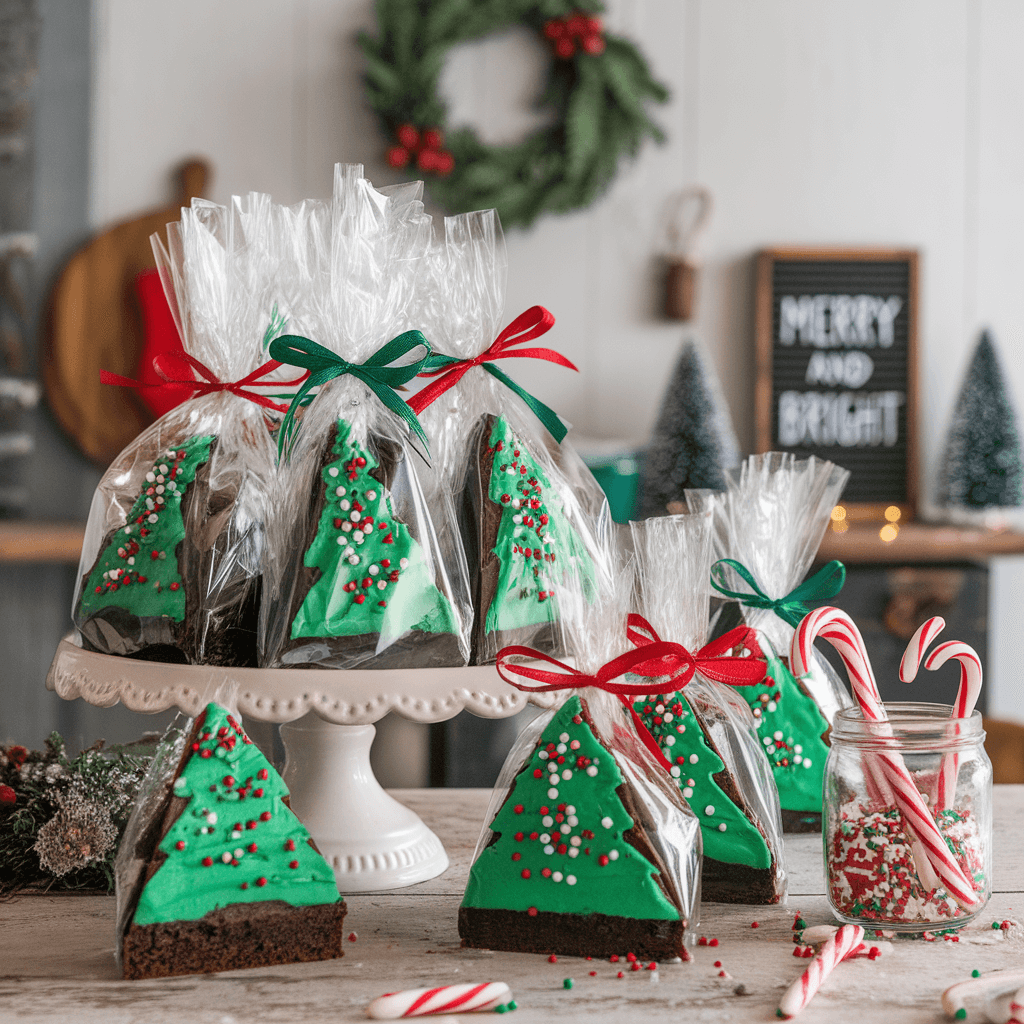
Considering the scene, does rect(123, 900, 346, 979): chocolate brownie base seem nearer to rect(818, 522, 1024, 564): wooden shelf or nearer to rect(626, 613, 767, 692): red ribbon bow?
rect(626, 613, 767, 692): red ribbon bow

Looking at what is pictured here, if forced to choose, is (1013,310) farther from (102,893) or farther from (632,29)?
(102,893)

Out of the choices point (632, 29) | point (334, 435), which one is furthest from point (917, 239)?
point (334, 435)

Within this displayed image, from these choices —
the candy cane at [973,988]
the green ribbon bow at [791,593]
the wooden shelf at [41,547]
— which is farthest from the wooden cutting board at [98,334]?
the candy cane at [973,988]

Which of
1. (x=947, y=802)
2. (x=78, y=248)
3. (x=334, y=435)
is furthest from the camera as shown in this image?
(x=78, y=248)

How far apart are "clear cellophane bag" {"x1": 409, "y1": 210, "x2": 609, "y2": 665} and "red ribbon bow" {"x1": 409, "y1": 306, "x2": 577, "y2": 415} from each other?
0.05 ft

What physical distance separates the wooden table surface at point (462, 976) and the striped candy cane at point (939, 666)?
0.37ft

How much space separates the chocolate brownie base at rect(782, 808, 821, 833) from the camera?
3.40 ft

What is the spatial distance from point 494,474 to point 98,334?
2037mm

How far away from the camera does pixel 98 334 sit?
268cm

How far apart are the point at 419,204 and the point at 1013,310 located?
229cm

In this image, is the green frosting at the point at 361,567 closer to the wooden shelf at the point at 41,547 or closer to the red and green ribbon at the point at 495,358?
the red and green ribbon at the point at 495,358

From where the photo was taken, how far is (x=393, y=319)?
926mm

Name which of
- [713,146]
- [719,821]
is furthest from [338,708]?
[713,146]

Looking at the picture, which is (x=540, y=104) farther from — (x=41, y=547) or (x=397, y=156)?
(x=41, y=547)
